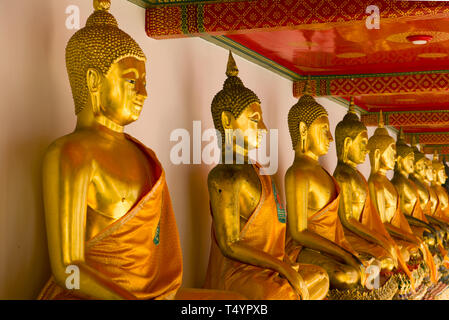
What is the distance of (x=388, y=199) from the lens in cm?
614

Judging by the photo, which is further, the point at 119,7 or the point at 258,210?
the point at 258,210

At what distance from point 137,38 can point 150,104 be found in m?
0.34

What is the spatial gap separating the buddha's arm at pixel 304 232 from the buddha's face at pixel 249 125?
2.09ft

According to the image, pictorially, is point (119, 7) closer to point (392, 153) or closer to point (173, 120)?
point (173, 120)

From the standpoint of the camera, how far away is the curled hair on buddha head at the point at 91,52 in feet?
8.91

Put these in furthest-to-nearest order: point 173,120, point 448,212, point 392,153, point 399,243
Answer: point 448,212 < point 392,153 < point 399,243 < point 173,120

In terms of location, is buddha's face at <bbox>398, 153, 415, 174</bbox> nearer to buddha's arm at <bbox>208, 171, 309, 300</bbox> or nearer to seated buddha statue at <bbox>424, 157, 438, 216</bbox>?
seated buddha statue at <bbox>424, 157, 438, 216</bbox>

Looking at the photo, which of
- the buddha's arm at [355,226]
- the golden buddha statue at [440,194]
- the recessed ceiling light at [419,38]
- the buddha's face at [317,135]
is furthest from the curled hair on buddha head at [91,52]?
the golden buddha statue at [440,194]

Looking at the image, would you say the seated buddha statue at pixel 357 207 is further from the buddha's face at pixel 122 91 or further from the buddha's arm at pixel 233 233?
the buddha's face at pixel 122 91

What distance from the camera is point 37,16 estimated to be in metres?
2.79

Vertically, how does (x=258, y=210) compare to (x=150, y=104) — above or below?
below

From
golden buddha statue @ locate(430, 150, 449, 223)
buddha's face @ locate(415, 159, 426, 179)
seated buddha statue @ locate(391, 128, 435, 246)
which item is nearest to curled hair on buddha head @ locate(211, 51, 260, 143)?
seated buddha statue @ locate(391, 128, 435, 246)

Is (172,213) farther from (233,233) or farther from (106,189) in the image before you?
(233,233)
